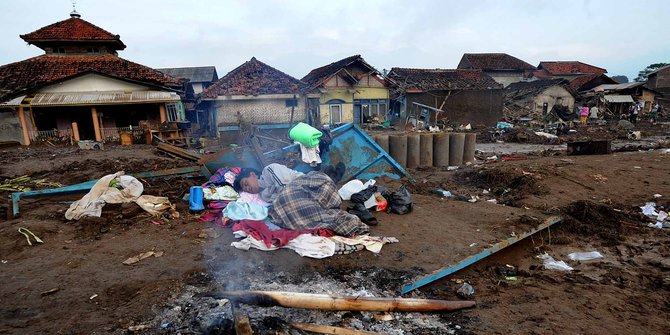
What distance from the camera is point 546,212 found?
225 inches

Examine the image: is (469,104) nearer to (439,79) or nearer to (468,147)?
(439,79)

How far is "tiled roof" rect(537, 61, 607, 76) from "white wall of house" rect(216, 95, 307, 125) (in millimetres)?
33578

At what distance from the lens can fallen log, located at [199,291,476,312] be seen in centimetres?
293

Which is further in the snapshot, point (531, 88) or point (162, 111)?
point (531, 88)

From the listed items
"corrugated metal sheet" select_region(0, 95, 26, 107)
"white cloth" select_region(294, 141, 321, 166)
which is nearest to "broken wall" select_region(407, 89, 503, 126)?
"white cloth" select_region(294, 141, 321, 166)

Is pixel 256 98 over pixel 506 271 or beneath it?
over

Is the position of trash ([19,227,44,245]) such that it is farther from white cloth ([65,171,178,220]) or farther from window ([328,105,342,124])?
window ([328,105,342,124])

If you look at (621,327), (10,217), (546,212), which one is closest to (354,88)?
(546,212)

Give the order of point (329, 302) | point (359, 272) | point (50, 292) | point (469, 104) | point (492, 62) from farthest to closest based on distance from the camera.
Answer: point (492, 62), point (469, 104), point (359, 272), point (50, 292), point (329, 302)

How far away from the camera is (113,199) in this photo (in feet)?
17.2

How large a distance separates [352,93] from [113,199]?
16999 millimetres

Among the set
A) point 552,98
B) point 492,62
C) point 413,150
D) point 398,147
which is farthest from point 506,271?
point 492,62

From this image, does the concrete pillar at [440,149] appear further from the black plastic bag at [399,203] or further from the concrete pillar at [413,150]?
the black plastic bag at [399,203]

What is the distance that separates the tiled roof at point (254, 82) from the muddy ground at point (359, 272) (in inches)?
437
